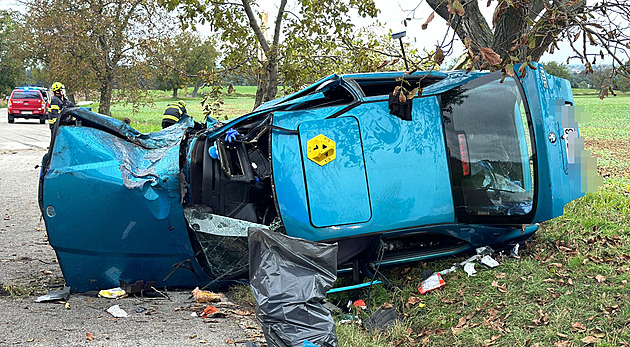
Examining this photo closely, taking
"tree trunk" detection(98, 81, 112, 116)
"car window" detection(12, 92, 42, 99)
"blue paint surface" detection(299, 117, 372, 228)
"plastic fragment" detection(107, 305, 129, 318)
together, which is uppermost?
"car window" detection(12, 92, 42, 99)

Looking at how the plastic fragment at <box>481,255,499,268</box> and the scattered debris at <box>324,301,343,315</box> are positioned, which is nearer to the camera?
the scattered debris at <box>324,301,343,315</box>

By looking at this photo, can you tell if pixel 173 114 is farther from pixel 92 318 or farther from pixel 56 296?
pixel 92 318

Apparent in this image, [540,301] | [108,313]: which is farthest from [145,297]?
[540,301]

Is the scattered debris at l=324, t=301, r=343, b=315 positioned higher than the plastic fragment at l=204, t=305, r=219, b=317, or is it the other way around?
the plastic fragment at l=204, t=305, r=219, b=317

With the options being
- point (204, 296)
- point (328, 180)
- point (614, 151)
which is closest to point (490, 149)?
point (328, 180)

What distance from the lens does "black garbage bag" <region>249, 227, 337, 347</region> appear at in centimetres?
377

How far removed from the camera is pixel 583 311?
433cm

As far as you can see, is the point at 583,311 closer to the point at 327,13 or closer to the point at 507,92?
the point at 507,92

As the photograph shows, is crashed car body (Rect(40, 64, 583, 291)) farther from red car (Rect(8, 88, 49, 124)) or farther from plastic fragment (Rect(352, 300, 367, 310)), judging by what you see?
red car (Rect(8, 88, 49, 124))

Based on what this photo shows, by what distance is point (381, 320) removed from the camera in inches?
185

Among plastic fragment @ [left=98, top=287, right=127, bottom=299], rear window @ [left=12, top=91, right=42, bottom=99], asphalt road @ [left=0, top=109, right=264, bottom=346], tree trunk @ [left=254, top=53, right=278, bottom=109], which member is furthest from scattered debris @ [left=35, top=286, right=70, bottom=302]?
rear window @ [left=12, top=91, right=42, bottom=99]

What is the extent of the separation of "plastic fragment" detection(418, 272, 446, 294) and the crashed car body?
211 mm

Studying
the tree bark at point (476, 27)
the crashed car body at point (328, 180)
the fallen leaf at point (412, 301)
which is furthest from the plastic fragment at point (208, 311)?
the tree bark at point (476, 27)

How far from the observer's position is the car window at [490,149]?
496 centimetres
